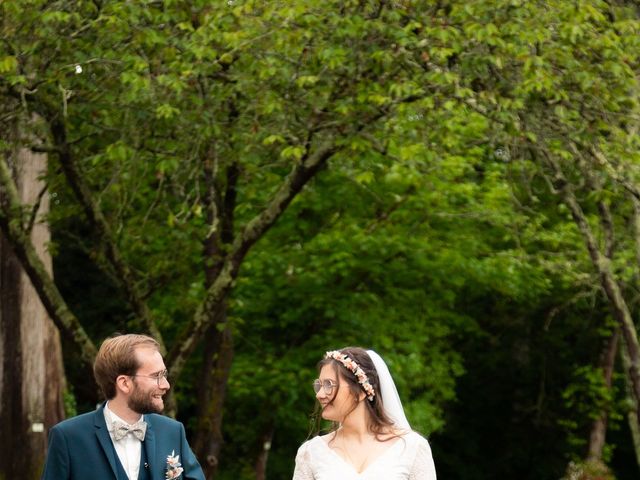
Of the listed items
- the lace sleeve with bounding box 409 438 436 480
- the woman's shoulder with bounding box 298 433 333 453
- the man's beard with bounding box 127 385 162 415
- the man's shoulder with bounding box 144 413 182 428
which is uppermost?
the man's beard with bounding box 127 385 162 415

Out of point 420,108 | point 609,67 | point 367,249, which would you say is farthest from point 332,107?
point 367,249

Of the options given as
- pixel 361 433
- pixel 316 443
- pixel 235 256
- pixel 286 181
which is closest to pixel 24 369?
pixel 235 256

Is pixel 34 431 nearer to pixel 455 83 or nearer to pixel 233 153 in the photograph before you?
pixel 233 153

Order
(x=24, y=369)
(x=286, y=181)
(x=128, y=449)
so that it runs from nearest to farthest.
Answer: (x=128, y=449), (x=286, y=181), (x=24, y=369)

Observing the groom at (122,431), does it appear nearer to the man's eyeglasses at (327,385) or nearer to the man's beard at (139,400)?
the man's beard at (139,400)

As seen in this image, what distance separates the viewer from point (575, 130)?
48.8 feet

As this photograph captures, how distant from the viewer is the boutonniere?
224 inches

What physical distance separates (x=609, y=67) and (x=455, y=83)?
72.0 inches

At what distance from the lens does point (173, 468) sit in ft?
18.7

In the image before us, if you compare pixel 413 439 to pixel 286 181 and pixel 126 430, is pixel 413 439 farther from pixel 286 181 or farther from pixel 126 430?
pixel 286 181

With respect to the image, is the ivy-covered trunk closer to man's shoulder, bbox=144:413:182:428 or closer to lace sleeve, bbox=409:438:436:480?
lace sleeve, bbox=409:438:436:480

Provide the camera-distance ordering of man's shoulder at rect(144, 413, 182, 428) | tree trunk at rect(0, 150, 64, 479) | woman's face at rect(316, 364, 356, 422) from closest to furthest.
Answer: man's shoulder at rect(144, 413, 182, 428)
woman's face at rect(316, 364, 356, 422)
tree trunk at rect(0, 150, 64, 479)

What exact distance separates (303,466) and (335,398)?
394 millimetres

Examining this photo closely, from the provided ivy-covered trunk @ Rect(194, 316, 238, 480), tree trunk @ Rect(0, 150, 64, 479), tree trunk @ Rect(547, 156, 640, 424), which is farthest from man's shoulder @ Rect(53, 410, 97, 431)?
tree trunk @ Rect(0, 150, 64, 479)
